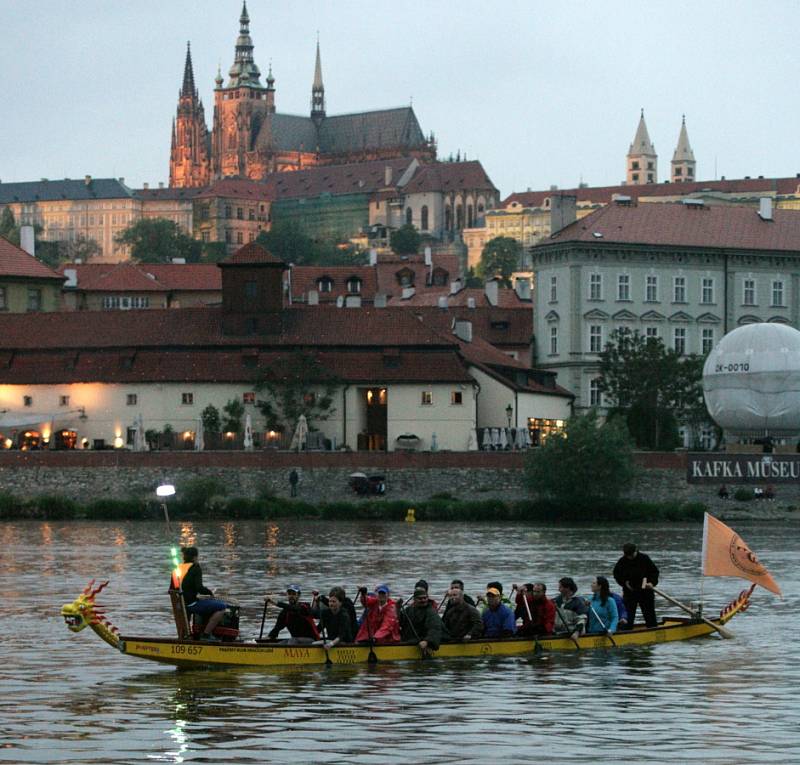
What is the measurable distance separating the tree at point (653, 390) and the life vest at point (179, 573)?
230ft

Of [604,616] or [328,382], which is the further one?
[328,382]

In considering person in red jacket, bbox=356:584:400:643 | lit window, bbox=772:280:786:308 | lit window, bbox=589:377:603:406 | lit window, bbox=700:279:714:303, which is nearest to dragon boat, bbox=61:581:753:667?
person in red jacket, bbox=356:584:400:643

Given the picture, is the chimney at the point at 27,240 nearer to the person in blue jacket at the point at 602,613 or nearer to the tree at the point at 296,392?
the tree at the point at 296,392

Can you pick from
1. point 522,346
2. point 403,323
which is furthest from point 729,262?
point 403,323

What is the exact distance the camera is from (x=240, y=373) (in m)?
97.2

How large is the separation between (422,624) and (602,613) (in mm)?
3849

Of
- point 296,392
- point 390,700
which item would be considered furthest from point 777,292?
point 390,700

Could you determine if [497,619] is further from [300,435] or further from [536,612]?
[300,435]

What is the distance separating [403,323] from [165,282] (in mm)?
42648

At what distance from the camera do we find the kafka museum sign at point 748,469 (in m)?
88.5

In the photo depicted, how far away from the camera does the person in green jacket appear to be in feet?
117

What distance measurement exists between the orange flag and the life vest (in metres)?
10.7

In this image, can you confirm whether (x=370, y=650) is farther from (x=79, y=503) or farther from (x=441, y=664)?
(x=79, y=503)

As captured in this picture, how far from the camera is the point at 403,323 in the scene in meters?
101
